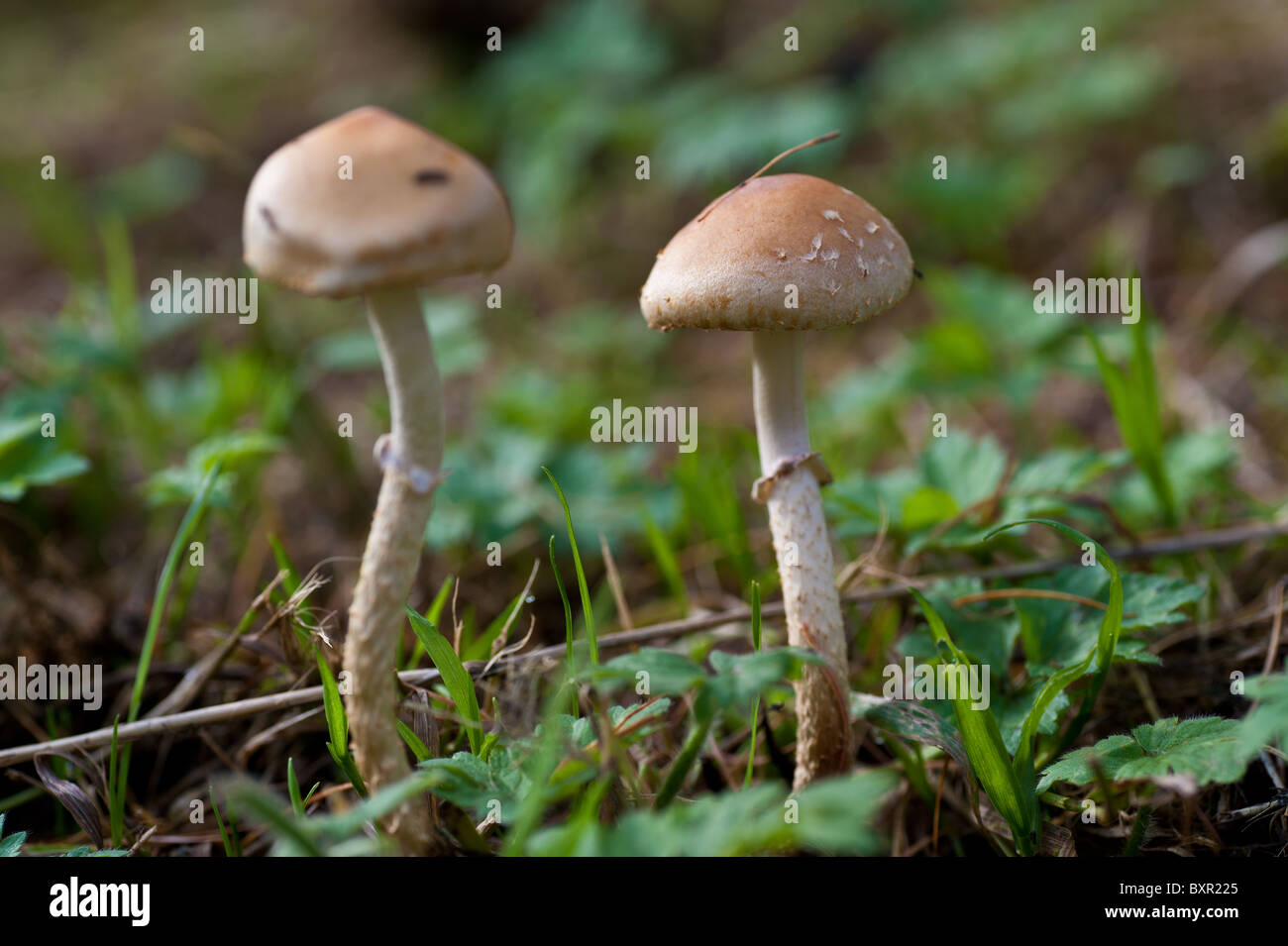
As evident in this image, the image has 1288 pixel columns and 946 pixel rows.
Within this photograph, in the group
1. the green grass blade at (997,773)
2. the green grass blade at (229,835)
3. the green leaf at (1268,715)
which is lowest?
the green grass blade at (229,835)

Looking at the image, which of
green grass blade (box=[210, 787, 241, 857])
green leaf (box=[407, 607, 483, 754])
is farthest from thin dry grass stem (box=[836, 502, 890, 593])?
green grass blade (box=[210, 787, 241, 857])

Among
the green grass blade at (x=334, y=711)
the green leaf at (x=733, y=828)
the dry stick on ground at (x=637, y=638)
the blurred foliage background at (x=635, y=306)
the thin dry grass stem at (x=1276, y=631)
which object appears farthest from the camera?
the blurred foliage background at (x=635, y=306)

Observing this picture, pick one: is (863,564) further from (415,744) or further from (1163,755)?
(415,744)

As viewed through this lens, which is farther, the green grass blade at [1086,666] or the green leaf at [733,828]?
the green grass blade at [1086,666]

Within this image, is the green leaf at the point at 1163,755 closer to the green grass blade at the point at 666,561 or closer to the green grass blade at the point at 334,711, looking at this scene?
the green grass blade at the point at 666,561

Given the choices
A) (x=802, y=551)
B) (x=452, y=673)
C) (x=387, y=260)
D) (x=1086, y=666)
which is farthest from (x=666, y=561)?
(x=387, y=260)

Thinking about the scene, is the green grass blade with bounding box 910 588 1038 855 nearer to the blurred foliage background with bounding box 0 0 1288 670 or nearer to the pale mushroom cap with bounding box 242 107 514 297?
the blurred foliage background with bounding box 0 0 1288 670

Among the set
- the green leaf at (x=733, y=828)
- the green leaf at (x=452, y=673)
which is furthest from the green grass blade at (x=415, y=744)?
the green leaf at (x=733, y=828)
